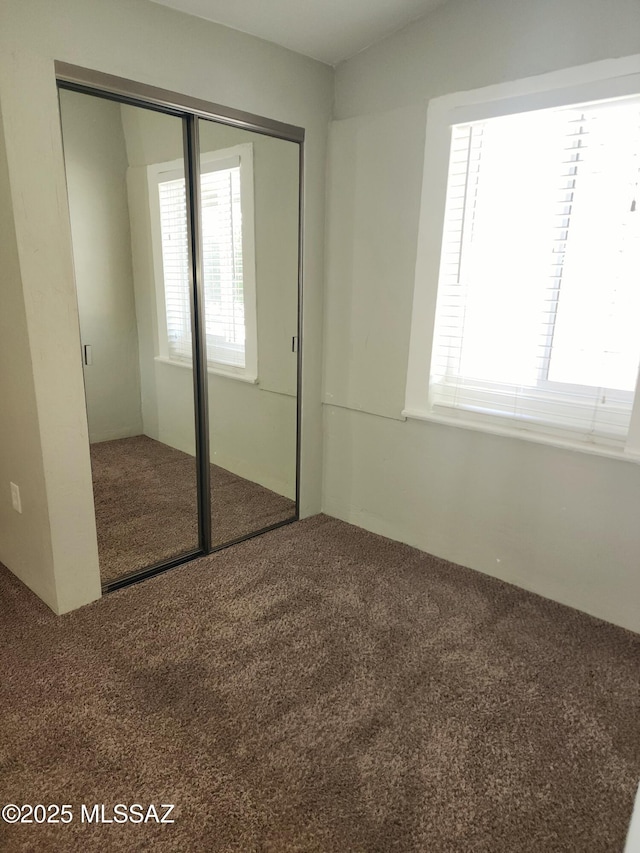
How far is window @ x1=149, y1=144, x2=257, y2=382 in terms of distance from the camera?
7.73 ft

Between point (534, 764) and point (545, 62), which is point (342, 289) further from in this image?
point (534, 764)

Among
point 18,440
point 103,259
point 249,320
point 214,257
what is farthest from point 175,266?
point 18,440

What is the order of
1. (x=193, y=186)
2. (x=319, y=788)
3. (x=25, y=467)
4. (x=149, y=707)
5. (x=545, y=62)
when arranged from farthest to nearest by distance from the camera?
(x=193, y=186)
(x=25, y=467)
(x=545, y=62)
(x=149, y=707)
(x=319, y=788)

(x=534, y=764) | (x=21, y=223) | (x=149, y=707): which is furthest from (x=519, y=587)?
(x=21, y=223)

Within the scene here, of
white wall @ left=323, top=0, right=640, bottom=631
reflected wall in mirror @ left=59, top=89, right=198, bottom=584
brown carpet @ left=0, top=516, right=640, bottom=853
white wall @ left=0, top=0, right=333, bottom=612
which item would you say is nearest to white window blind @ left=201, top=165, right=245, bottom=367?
reflected wall in mirror @ left=59, top=89, right=198, bottom=584

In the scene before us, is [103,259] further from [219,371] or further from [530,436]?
[530,436]

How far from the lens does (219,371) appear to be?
103 inches

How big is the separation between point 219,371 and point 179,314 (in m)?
0.33

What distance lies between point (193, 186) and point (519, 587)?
2.28m

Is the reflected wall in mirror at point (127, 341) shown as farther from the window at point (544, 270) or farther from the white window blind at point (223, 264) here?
the window at point (544, 270)

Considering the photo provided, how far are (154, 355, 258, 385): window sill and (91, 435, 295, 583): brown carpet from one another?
1.20ft

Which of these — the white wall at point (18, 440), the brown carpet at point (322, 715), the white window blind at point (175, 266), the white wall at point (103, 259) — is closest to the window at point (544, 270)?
the brown carpet at point (322, 715)

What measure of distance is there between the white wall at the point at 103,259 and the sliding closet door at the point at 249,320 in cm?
34

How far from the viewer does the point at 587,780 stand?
154 cm
